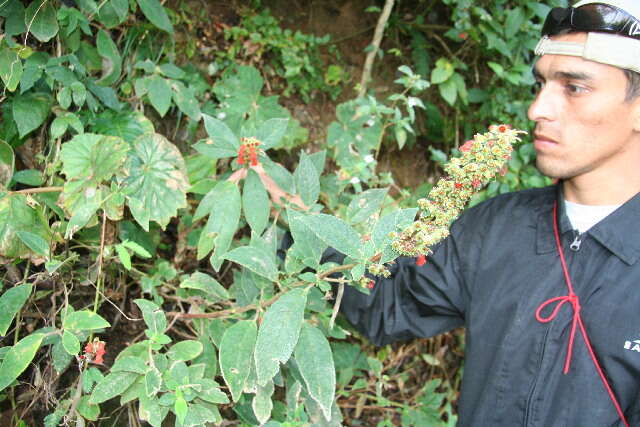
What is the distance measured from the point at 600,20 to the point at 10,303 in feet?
6.05

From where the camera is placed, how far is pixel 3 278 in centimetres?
168

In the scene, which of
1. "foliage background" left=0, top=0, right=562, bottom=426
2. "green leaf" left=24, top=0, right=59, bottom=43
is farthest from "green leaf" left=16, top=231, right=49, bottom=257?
"green leaf" left=24, top=0, right=59, bottom=43

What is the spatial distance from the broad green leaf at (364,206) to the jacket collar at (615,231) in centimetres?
56

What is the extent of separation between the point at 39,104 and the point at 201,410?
1.08m

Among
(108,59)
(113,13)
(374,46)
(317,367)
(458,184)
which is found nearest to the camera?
(458,184)

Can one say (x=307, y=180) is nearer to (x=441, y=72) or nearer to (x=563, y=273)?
(x=563, y=273)

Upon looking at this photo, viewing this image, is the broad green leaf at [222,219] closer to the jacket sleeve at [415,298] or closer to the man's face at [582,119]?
the jacket sleeve at [415,298]

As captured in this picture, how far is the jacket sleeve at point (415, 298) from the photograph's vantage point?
194 cm

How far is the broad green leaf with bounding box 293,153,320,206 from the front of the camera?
5.49 feet

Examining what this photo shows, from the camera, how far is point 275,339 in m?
1.23

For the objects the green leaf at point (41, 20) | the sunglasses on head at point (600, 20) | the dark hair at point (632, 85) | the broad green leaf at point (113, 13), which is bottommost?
the green leaf at point (41, 20)

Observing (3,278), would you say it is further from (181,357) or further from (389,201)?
(389,201)

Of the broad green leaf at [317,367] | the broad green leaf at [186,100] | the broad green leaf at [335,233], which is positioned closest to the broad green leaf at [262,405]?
the broad green leaf at [317,367]

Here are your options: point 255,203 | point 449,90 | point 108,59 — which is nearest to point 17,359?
point 255,203
